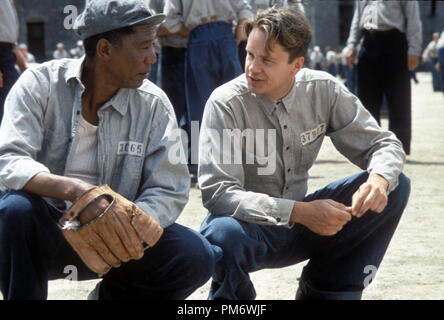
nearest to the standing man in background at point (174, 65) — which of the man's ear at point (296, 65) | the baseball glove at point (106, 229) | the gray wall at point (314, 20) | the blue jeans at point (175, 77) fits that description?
the blue jeans at point (175, 77)

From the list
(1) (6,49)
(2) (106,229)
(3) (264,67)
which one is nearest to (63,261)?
(2) (106,229)

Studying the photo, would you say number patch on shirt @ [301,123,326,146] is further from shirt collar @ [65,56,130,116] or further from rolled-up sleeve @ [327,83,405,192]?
shirt collar @ [65,56,130,116]

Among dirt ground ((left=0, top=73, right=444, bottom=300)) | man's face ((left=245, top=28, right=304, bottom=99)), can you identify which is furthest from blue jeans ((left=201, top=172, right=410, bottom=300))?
man's face ((left=245, top=28, right=304, bottom=99))

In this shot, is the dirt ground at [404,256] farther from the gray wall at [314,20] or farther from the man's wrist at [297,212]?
the gray wall at [314,20]

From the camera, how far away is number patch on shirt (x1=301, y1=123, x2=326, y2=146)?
11.4 feet

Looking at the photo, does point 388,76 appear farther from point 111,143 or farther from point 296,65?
point 111,143

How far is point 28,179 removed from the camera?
2775 millimetres

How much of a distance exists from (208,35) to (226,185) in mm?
3223

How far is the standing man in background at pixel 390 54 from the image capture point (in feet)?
25.9

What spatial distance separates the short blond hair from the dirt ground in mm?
1221

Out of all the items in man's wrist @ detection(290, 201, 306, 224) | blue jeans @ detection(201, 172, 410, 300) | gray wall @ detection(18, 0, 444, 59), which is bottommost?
gray wall @ detection(18, 0, 444, 59)

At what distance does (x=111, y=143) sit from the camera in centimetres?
305

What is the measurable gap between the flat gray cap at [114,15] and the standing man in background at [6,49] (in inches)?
90.7

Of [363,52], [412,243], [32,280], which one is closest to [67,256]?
[32,280]
